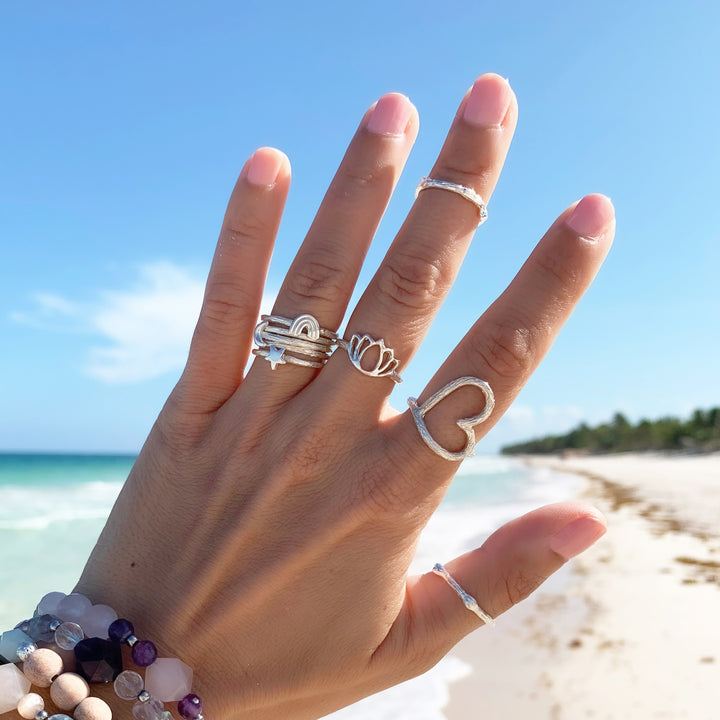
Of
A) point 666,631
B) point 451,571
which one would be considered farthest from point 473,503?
point 451,571

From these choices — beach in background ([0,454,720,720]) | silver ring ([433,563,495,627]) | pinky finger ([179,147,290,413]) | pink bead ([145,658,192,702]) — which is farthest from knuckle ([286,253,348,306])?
beach in background ([0,454,720,720])

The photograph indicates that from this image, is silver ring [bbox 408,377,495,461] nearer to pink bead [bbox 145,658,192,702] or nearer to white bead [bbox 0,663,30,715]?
pink bead [bbox 145,658,192,702]

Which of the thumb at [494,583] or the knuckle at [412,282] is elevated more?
the knuckle at [412,282]

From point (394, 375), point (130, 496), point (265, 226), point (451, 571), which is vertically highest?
point (265, 226)

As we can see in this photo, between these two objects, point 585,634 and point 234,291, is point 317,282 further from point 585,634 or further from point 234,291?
point 585,634

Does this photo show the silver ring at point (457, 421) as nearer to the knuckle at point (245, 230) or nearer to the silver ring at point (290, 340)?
the silver ring at point (290, 340)

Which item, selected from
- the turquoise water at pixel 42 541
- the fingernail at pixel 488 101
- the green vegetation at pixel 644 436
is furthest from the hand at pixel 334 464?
the green vegetation at pixel 644 436

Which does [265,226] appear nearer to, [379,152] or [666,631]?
[379,152]
